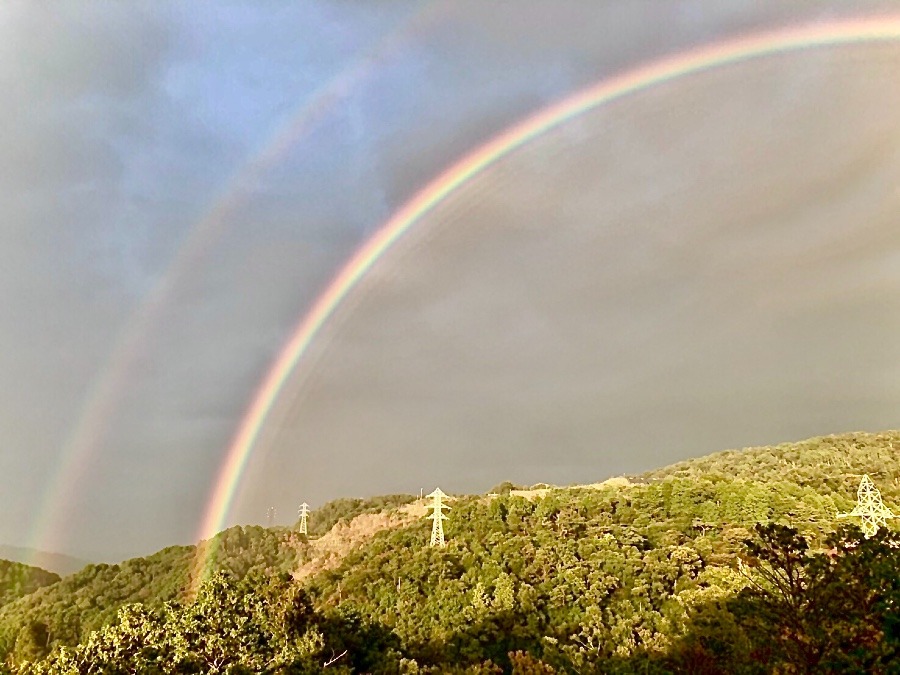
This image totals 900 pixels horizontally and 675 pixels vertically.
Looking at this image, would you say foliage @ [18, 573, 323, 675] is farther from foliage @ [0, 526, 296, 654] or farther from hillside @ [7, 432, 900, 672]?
foliage @ [0, 526, 296, 654]

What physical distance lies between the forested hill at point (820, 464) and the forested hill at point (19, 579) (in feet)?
366

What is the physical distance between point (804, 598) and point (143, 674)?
704 inches

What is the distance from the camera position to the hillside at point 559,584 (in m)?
20.7

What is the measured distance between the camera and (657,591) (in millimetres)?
51500

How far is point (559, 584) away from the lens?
177 ft

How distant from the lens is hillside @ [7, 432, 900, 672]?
20719 millimetres

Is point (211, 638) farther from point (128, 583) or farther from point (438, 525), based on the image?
point (128, 583)

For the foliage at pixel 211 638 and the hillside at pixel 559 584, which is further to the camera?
the hillside at pixel 559 584

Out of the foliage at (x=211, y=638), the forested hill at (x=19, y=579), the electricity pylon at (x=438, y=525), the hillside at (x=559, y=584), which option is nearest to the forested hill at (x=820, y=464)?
the hillside at (x=559, y=584)

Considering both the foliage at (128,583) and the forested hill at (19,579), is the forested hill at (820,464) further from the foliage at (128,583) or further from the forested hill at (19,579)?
the forested hill at (19,579)

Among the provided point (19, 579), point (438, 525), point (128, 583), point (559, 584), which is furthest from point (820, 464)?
point (19, 579)

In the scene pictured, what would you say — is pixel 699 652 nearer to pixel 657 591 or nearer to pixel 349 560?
pixel 657 591

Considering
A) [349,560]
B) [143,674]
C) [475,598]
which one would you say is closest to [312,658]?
[143,674]

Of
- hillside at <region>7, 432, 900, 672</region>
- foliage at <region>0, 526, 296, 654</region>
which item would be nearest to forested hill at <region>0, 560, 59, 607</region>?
foliage at <region>0, 526, 296, 654</region>
